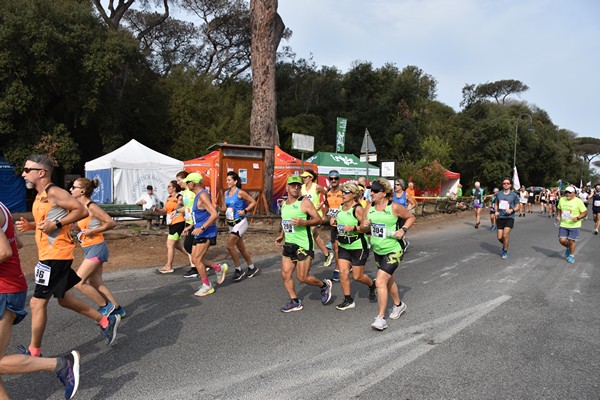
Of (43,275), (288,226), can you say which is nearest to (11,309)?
(43,275)

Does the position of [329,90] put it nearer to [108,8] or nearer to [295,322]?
[108,8]

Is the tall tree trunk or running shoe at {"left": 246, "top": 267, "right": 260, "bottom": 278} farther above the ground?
the tall tree trunk

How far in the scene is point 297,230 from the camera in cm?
555

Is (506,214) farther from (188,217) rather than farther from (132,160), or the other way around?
(132,160)

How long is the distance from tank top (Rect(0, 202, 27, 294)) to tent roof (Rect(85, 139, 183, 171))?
15.5 metres

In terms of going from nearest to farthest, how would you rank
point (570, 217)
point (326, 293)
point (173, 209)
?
1. point (326, 293)
2. point (173, 209)
3. point (570, 217)

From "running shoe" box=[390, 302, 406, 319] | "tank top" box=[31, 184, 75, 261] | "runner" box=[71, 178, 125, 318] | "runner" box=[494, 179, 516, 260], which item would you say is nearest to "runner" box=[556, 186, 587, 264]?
"runner" box=[494, 179, 516, 260]

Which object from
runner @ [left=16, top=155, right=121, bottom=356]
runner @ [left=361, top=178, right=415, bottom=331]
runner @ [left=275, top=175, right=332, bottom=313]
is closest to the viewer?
runner @ [left=16, top=155, right=121, bottom=356]

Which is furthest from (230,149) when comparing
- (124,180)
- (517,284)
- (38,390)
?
(38,390)

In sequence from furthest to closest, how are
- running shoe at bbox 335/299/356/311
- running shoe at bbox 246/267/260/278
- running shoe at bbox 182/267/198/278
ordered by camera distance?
running shoe at bbox 246/267/260/278
running shoe at bbox 182/267/198/278
running shoe at bbox 335/299/356/311

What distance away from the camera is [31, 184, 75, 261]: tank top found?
3.81 m

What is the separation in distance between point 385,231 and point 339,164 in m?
18.8

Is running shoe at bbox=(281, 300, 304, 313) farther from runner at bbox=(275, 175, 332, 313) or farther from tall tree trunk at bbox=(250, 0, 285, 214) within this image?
tall tree trunk at bbox=(250, 0, 285, 214)

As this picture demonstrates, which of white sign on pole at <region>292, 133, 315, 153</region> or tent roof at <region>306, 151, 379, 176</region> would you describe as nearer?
white sign on pole at <region>292, 133, 315, 153</region>
